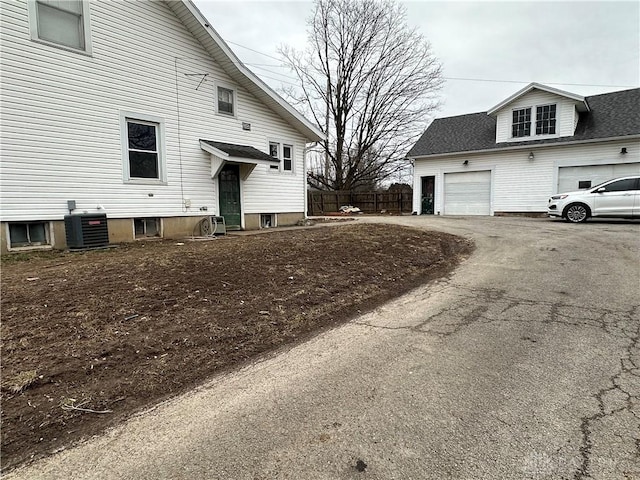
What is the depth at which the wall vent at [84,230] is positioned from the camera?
24.5 ft

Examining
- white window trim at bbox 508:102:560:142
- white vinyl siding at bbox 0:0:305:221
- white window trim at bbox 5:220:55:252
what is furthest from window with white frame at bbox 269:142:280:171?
white window trim at bbox 508:102:560:142

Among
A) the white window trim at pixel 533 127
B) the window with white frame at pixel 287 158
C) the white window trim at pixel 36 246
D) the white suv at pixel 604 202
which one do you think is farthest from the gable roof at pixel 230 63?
the white window trim at pixel 533 127

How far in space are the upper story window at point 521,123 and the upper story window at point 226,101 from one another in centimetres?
1390

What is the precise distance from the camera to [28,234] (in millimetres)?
7570

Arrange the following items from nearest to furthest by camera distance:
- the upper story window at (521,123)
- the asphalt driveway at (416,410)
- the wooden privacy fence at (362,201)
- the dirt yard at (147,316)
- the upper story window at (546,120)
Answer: the asphalt driveway at (416,410) → the dirt yard at (147,316) → the upper story window at (546,120) → the upper story window at (521,123) → the wooden privacy fence at (362,201)

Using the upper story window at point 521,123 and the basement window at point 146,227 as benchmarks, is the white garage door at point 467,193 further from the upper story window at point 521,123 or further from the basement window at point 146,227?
the basement window at point 146,227

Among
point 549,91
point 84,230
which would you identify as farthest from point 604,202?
point 84,230

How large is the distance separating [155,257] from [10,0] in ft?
20.8

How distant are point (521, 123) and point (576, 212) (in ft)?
22.6

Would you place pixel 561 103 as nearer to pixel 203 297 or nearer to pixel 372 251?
pixel 372 251

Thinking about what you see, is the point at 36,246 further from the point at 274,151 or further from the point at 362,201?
the point at 362,201

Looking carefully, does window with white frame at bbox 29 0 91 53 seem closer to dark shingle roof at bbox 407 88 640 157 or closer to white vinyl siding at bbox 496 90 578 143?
dark shingle roof at bbox 407 88 640 157

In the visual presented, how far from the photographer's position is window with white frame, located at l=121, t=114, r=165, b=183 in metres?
8.89

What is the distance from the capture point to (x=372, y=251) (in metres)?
6.96
